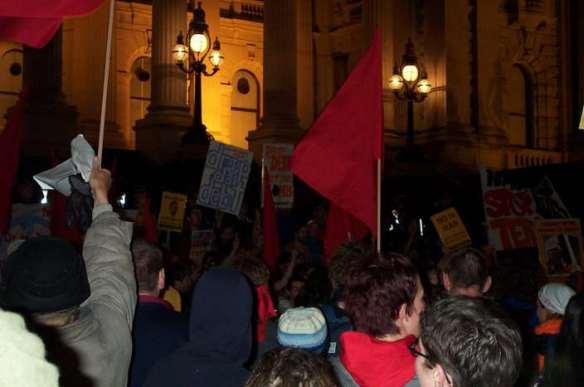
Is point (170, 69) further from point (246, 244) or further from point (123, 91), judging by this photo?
point (246, 244)

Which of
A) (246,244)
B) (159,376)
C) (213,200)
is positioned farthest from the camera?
(246,244)

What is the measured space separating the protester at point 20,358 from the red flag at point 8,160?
7.37 meters

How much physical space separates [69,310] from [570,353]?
6.15 ft

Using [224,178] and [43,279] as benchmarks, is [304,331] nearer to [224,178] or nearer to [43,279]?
[43,279]

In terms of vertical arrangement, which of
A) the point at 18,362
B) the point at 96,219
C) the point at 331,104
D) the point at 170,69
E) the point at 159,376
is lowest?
the point at 159,376

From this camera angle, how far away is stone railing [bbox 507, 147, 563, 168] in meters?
28.2

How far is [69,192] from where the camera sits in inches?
228

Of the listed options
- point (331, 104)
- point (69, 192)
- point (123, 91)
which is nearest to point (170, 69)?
point (123, 91)

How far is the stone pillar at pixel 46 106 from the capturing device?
73.3 ft

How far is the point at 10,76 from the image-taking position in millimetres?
31438

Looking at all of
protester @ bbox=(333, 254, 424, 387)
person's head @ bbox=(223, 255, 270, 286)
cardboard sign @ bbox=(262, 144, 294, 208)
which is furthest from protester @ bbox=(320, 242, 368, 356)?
cardboard sign @ bbox=(262, 144, 294, 208)

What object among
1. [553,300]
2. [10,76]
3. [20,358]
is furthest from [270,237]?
[10,76]

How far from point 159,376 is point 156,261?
1.15 metres

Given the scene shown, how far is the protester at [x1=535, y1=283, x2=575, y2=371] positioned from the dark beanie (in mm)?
3002
